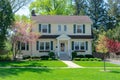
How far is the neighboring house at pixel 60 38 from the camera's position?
46688mm

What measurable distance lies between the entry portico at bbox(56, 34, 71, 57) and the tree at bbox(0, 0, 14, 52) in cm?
956

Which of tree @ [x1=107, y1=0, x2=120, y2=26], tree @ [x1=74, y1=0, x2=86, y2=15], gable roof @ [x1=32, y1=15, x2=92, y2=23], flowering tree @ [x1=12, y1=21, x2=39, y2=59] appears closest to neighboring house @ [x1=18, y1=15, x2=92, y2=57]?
gable roof @ [x1=32, y1=15, x2=92, y2=23]

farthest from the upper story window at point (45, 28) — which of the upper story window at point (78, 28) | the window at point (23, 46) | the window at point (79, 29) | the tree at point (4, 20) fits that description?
the tree at point (4, 20)

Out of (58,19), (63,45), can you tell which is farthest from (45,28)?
(63,45)

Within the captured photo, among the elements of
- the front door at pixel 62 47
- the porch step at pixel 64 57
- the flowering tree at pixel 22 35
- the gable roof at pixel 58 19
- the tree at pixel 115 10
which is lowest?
the porch step at pixel 64 57

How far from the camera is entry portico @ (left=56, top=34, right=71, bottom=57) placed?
46.3 metres

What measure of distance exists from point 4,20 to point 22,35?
4918 mm

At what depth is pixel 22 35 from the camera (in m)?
43.1

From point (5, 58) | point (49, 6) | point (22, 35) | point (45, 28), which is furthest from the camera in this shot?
point (49, 6)

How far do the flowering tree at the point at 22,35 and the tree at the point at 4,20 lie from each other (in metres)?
2.90

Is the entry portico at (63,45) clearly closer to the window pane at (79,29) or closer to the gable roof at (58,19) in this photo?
the window pane at (79,29)

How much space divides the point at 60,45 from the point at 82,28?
15.3 ft

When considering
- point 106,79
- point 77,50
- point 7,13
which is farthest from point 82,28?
point 106,79

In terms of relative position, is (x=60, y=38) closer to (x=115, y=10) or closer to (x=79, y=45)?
(x=79, y=45)
